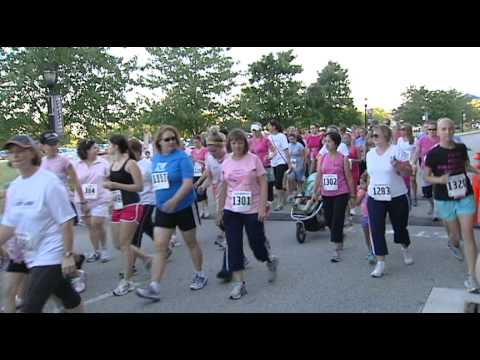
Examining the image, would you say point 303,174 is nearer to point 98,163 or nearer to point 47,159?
point 98,163

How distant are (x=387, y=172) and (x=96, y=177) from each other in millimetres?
3838

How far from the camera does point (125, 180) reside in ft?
16.9

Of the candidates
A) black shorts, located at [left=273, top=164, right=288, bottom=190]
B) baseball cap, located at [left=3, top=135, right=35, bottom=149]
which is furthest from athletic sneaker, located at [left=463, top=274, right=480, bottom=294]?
black shorts, located at [left=273, top=164, right=288, bottom=190]

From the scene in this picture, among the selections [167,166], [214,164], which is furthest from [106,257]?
[167,166]

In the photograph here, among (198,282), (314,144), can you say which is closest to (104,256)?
(198,282)

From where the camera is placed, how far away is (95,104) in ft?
67.6

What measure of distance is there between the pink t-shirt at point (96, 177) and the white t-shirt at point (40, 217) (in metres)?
3.05

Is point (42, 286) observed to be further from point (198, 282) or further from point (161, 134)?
point (198, 282)

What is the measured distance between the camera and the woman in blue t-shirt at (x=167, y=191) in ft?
16.0

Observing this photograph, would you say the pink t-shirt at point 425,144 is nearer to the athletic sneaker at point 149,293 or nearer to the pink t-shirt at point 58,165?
the athletic sneaker at point 149,293

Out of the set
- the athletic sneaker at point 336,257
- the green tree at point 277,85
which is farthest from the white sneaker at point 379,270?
the green tree at point 277,85

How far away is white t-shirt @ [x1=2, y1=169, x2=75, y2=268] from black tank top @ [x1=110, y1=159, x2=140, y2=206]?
1725mm

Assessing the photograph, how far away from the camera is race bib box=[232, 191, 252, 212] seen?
506 cm
